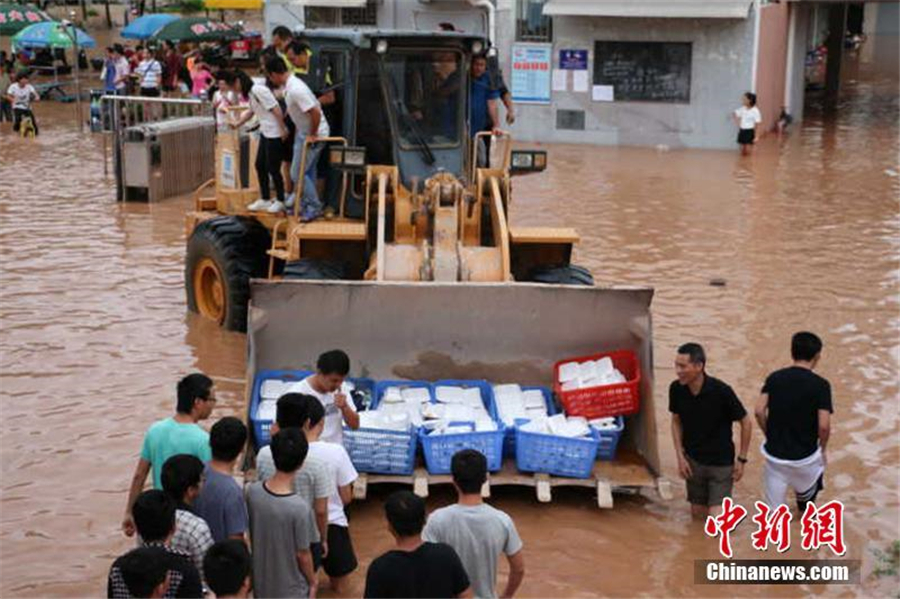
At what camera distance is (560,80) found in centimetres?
2491

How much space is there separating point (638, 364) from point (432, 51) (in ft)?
10.8

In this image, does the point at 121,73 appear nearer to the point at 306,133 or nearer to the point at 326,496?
the point at 306,133

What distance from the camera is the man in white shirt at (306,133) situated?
32.0 ft

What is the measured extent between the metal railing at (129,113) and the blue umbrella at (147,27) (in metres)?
6.55

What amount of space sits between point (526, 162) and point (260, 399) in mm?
3243

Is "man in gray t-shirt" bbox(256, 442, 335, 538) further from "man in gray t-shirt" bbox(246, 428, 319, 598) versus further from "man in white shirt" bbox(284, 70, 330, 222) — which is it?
"man in white shirt" bbox(284, 70, 330, 222)

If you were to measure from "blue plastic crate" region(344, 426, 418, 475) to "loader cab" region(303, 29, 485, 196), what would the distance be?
2.92 meters

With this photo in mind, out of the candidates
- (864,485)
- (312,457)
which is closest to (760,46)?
(864,485)

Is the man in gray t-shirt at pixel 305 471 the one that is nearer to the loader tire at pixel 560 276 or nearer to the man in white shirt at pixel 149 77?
the loader tire at pixel 560 276

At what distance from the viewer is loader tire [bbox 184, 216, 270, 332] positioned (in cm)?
1097

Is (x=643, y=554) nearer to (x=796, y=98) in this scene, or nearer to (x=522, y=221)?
(x=522, y=221)

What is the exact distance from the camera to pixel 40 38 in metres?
28.6

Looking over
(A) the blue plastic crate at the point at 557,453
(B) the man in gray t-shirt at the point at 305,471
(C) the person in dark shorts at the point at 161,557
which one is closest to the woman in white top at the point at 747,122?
(A) the blue plastic crate at the point at 557,453

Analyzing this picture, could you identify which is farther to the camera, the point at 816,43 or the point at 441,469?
the point at 816,43
